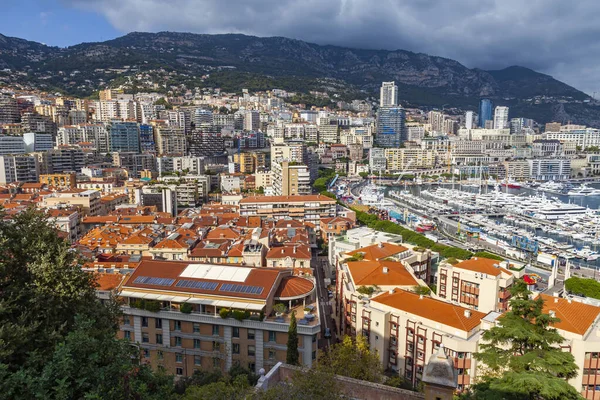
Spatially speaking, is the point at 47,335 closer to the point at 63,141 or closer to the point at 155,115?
the point at 63,141

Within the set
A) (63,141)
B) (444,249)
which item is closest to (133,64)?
(63,141)

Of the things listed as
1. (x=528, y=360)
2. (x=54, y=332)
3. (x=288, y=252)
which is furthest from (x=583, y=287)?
(x=54, y=332)

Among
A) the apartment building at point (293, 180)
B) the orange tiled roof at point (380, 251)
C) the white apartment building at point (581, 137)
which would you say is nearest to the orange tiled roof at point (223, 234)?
the orange tiled roof at point (380, 251)

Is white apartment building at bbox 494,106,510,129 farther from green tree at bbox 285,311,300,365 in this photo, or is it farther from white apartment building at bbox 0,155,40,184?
green tree at bbox 285,311,300,365

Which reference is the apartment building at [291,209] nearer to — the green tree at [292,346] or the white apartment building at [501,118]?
the green tree at [292,346]

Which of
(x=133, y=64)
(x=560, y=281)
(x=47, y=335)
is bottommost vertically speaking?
(x=560, y=281)

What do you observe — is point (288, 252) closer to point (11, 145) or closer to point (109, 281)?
point (109, 281)
